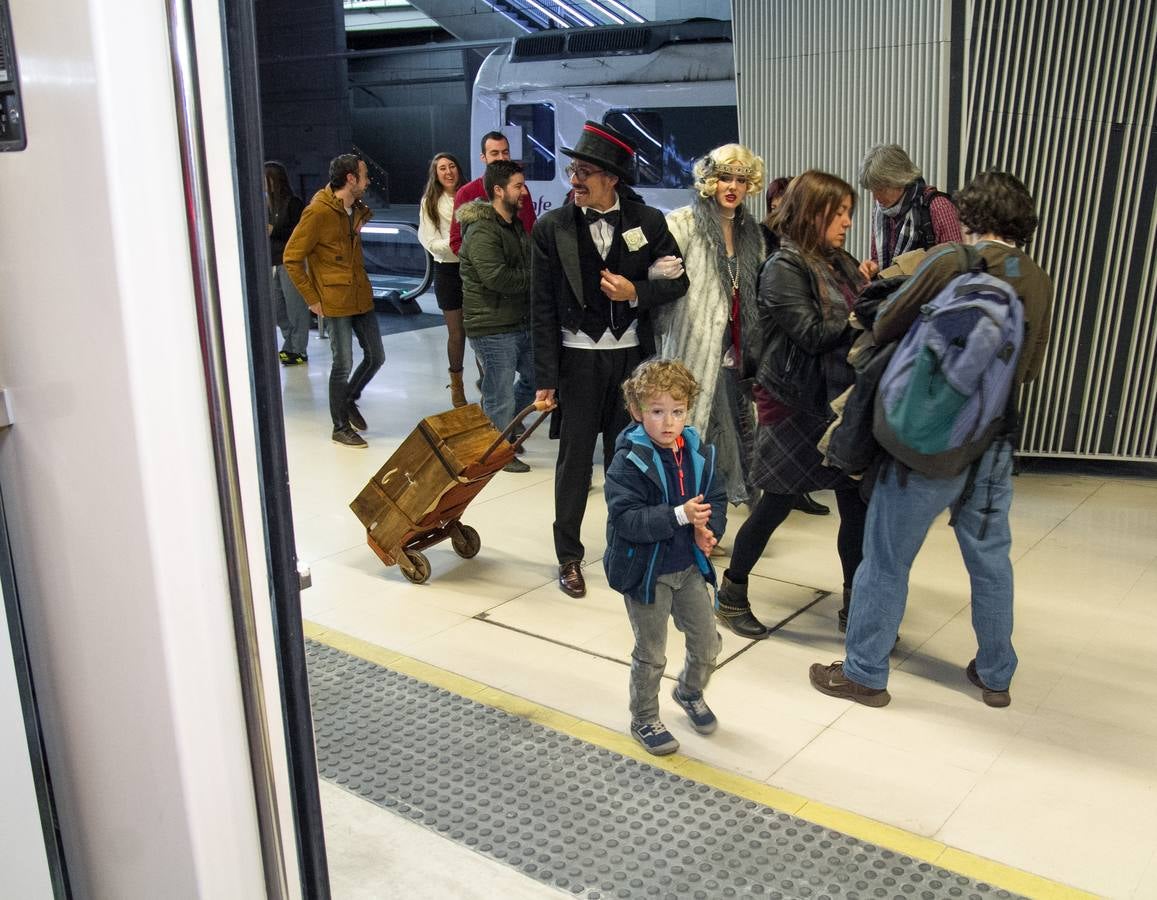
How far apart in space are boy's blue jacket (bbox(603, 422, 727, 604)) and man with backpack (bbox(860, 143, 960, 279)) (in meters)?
2.30

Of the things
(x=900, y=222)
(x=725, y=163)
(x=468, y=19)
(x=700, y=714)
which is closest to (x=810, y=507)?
(x=900, y=222)

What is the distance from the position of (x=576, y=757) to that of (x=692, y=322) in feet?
6.74

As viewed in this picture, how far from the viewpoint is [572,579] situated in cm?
482

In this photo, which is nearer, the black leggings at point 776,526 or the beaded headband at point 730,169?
the black leggings at point 776,526

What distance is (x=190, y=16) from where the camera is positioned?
1.13m

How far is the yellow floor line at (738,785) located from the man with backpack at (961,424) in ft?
2.25

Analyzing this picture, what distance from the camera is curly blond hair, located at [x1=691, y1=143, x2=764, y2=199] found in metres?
4.56

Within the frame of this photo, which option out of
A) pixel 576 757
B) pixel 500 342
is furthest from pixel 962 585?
pixel 500 342

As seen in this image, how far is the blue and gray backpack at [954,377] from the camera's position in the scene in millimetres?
3260

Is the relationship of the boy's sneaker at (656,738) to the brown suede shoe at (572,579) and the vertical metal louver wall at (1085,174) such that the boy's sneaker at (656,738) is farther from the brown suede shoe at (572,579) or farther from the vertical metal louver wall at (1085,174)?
the vertical metal louver wall at (1085,174)

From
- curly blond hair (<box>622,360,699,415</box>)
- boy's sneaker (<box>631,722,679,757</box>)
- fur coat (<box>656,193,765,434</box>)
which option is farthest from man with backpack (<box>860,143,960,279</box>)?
boy's sneaker (<box>631,722,679,757</box>)

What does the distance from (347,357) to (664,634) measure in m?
4.47

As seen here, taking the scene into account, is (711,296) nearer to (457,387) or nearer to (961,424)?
(961,424)

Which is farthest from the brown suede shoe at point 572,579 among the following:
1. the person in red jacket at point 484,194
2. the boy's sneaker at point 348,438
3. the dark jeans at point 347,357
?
the dark jeans at point 347,357
